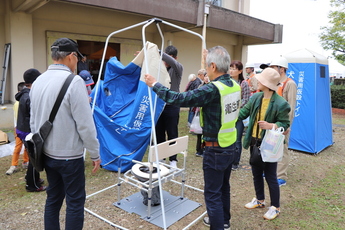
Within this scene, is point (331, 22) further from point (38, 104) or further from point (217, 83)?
point (38, 104)

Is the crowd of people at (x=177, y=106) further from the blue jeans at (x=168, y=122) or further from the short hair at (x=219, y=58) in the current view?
the blue jeans at (x=168, y=122)

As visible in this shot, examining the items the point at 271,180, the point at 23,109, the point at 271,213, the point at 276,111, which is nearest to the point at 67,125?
the point at 23,109

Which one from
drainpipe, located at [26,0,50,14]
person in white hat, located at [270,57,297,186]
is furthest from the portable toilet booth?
drainpipe, located at [26,0,50,14]

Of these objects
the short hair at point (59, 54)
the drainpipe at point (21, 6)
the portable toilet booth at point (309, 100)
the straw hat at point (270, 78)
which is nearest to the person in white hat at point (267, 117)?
the straw hat at point (270, 78)

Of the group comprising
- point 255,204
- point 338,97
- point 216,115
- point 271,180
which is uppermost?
point 216,115

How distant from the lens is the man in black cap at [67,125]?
6.17 ft

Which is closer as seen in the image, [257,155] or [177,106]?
[177,106]

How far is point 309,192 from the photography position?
12.7ft

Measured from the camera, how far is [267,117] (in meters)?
2.89

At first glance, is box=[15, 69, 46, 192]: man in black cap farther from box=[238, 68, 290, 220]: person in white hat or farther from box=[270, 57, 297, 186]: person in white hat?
box=[270, 57, 297, 186]: person in white hat

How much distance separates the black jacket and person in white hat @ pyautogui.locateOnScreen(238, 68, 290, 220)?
2.63 meters

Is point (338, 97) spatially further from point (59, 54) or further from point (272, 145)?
point (59, 54)

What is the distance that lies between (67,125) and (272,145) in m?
1.97

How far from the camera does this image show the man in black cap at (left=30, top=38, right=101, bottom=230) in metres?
1.88
